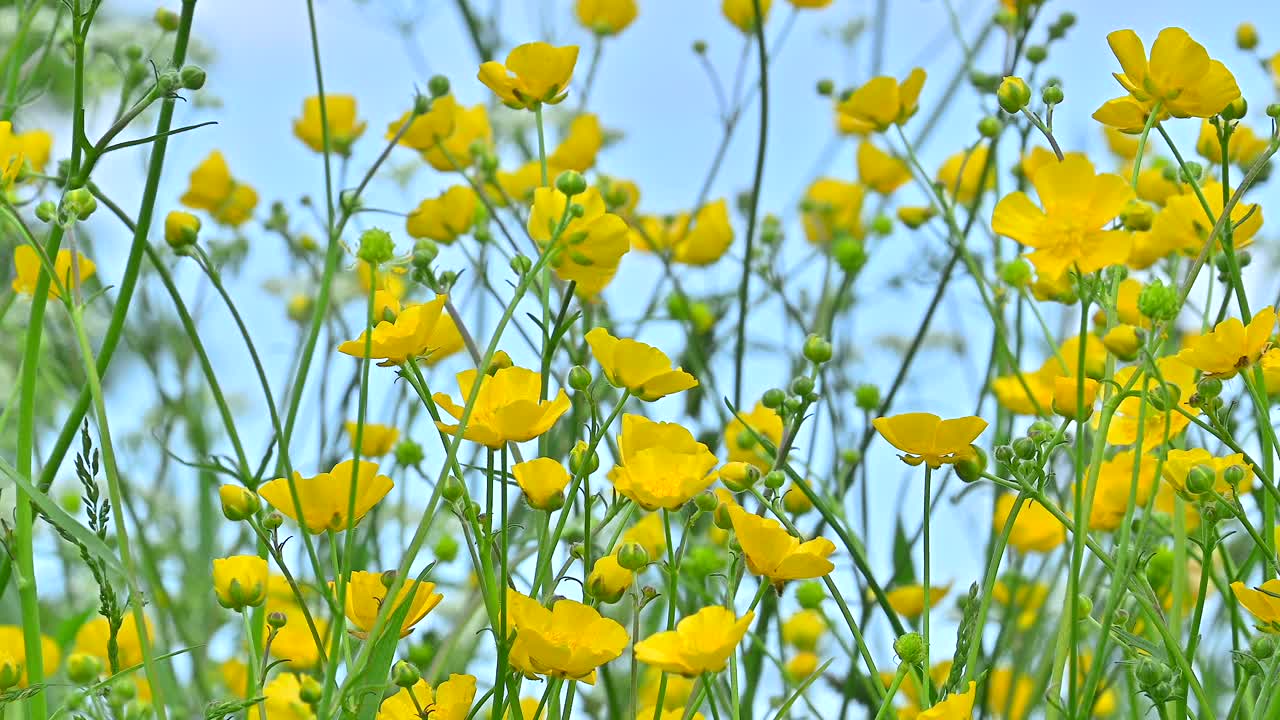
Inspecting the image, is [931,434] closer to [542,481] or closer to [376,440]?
[542,481]

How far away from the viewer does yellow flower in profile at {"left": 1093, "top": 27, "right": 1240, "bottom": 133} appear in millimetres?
656

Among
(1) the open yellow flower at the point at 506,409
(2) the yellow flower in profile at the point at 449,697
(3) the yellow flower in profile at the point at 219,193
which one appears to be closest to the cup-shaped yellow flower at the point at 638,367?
(1) the open yellow flower at the point at 506,409

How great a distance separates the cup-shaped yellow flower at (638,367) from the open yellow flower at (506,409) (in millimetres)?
32

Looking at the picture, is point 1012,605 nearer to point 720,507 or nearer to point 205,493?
point 720,507

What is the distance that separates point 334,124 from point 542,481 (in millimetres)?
748

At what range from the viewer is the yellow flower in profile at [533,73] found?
2.57 feet

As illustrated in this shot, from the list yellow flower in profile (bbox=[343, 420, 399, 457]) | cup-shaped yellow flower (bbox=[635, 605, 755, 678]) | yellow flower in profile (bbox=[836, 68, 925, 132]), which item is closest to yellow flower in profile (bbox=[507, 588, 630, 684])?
cup-shaped yellow flower (bbox=[635, 605, 755, 678])

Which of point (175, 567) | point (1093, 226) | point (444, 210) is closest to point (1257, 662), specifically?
point (1093, 226)

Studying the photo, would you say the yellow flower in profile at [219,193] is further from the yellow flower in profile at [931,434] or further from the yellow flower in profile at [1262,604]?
the yellow flower in profile at [1262,604]

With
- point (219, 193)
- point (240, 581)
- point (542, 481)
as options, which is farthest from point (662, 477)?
point (219, 193)

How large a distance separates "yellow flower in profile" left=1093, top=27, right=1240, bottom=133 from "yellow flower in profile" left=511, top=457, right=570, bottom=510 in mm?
331

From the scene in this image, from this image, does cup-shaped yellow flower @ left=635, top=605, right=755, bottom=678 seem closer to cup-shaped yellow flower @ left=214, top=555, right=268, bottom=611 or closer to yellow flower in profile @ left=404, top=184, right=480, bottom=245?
cup-shaped yellow flower @ left=214, top=555, right=268, bottom=611

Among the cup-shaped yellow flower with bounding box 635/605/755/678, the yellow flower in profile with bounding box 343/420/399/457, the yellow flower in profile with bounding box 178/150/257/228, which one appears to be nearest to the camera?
the cup-shaped yellow flower with bounding box 635/605/755/678

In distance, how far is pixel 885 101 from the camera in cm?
106
